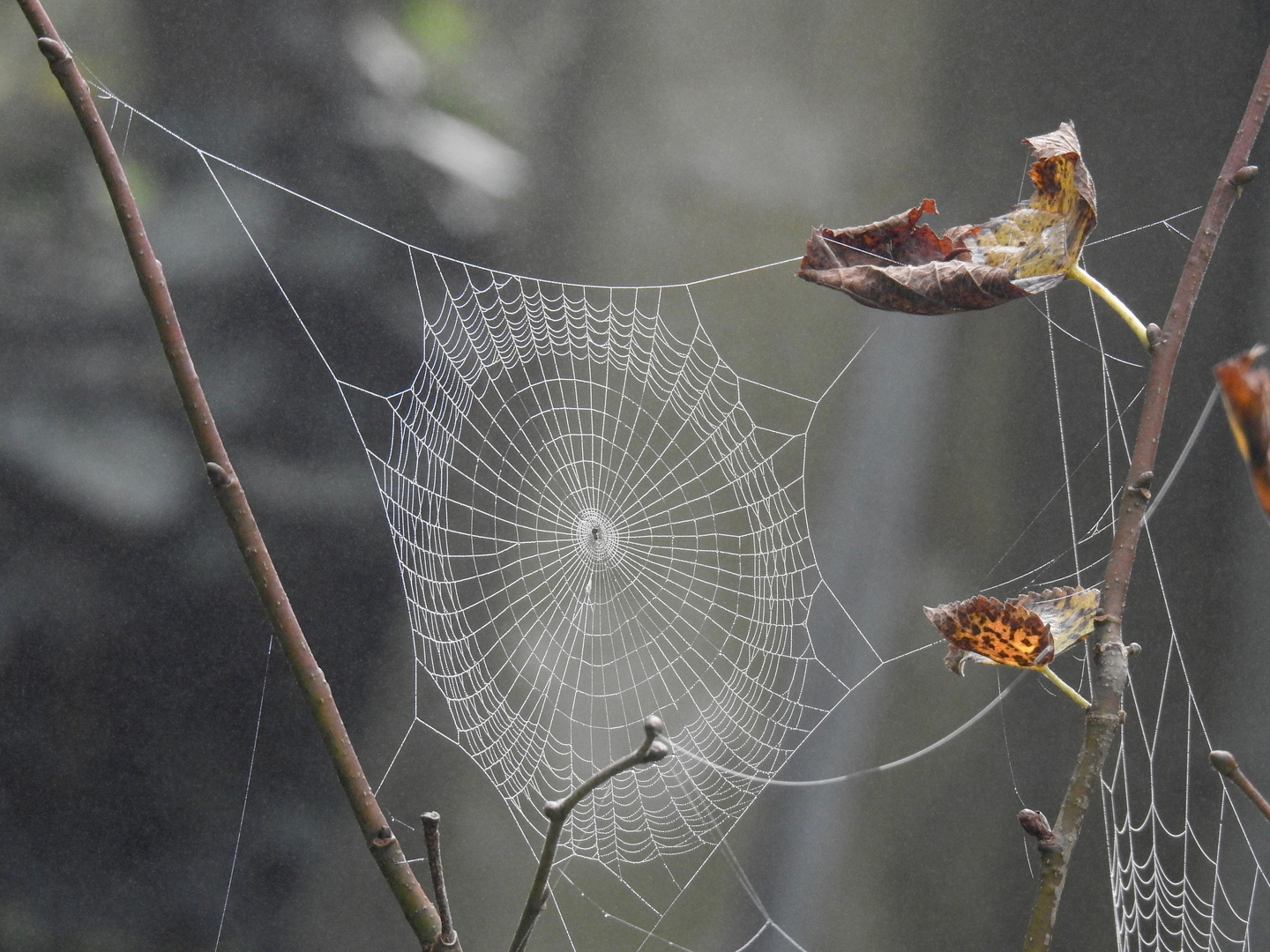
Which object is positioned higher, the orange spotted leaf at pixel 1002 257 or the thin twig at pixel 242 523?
the orange spotted leaf at pixel 1002 257

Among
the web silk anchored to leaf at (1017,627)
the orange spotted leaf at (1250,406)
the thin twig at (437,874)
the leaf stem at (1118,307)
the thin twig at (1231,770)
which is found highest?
the leaf stem at (1118,307)

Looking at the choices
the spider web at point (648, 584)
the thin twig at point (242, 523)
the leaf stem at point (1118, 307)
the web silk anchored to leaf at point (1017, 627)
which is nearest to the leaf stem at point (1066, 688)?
the web silk anchored to leaf at point (1017, 627)

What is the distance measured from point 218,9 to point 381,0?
103 mm

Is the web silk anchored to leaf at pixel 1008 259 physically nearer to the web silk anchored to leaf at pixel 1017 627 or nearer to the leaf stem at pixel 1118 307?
the leaf stem at pixel 1118 307

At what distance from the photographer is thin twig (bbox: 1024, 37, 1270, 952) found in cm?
32

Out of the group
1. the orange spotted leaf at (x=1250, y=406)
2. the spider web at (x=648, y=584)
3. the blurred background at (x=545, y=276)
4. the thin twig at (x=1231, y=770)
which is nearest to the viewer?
the orange spotted leaf at (x=1250, y=406)

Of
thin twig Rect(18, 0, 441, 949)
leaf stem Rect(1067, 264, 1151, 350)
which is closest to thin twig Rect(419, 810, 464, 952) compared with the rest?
thin twig Rect(18, 0, 441, 949)

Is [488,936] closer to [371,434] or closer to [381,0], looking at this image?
[371,434]

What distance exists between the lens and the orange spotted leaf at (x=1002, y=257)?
37cm

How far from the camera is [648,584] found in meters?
0.83

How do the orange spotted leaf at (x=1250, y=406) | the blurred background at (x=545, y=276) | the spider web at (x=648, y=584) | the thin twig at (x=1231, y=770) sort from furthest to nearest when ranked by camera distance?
the spider web at (x=648, y=584) < the blurred background at (x=545, y=276) < the thin twig at (x=1231, y=770) < the orange spotted leaf at (x=1250, y=406)

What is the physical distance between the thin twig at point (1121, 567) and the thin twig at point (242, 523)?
202mm

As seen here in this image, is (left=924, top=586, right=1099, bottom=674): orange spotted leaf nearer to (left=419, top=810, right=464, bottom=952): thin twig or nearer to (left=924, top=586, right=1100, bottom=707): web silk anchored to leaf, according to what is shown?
(left=924, top=586, right=1100, bottom=707): web silk anchored to leaf

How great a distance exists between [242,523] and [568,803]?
0.16 meters
